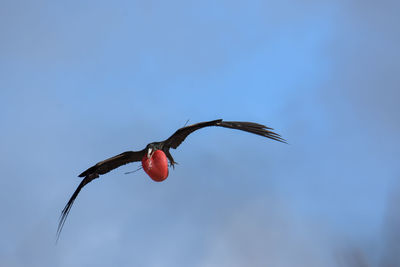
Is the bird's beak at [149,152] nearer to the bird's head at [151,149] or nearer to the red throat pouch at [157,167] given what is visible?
the bird's head at [151,149]

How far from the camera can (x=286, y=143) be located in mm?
19703

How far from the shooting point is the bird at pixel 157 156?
74.8 feet

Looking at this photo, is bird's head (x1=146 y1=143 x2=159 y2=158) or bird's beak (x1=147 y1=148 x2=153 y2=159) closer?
bird's beak (x1=147 y1=148 x2=153 y2=159)

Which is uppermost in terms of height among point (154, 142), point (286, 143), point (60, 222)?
point (154, 142)

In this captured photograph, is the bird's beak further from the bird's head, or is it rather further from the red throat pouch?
the red throat pouch

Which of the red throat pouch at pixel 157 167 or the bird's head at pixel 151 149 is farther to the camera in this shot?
the bird's head at pixel 151 149

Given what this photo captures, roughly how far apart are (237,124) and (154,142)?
154 inches

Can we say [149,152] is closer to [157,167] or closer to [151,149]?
[151,149]

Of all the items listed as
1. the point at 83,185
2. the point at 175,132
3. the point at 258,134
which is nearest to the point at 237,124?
the point at 258,134

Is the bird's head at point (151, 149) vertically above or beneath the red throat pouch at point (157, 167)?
above

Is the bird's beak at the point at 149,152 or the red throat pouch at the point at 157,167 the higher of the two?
the bird's beak at the point at 149,152

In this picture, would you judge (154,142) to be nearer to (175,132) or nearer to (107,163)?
(175,132)

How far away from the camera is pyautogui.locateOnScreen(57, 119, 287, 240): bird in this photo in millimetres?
22812

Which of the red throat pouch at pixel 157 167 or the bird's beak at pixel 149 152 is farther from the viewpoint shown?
the bird's beak at pixel 149 152
